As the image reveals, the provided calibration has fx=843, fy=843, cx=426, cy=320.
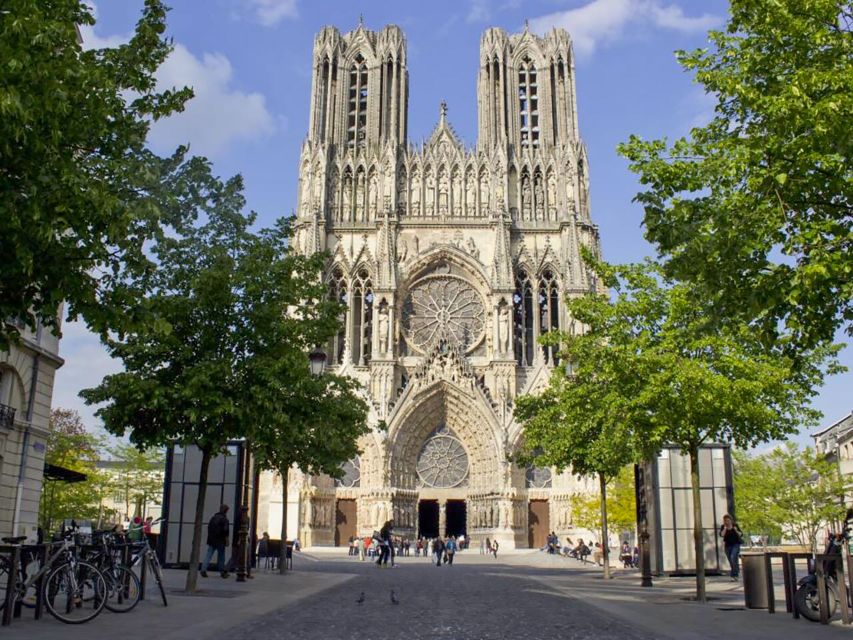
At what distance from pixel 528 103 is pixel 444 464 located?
23.6 m

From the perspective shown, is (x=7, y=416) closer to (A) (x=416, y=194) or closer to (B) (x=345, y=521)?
(B) (x=345, y=521)

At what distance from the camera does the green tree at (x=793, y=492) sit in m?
41.6

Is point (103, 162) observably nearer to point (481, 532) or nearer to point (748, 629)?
point (748, 629)

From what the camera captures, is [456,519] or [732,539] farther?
[456,519]

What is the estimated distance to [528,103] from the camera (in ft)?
176

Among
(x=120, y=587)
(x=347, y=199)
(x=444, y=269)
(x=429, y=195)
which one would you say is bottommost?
(x=120, y=587)

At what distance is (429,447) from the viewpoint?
152 ft

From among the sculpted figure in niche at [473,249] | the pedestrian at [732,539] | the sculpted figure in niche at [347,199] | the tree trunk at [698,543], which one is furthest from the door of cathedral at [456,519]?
the tree trunk at [698,543]

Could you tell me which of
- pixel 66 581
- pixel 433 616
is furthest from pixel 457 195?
pixel 66 581

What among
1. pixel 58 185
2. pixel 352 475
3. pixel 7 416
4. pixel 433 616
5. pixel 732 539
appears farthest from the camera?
pixel 352 475

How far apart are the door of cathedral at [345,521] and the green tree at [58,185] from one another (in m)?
36.9

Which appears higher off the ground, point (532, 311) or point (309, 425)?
point (532, 311)

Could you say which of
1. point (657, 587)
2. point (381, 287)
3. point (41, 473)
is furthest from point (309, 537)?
point (657, 587)

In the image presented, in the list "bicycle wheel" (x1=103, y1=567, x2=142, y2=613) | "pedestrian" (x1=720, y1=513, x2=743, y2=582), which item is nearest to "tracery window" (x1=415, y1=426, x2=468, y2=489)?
"pedestrian" (x1=720, y1=513, x2=743, y2=582)
